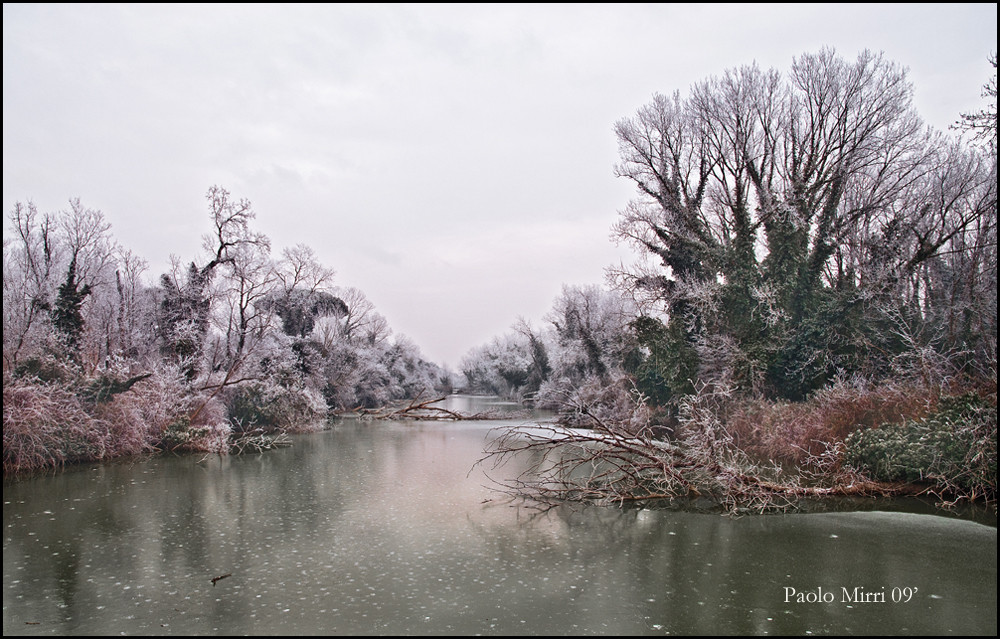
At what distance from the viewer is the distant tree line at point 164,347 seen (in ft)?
44.0

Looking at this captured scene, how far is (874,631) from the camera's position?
15.6ft

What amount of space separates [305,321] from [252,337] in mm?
4691

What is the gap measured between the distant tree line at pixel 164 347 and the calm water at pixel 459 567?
347 centimetres

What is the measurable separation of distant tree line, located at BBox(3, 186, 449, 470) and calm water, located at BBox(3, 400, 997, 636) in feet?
11.4

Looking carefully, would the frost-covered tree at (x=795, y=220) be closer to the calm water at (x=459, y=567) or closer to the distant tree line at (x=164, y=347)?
the calm water at (x=459, y=567)

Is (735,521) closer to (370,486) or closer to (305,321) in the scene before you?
(370,486)

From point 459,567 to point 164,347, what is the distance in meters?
21.3

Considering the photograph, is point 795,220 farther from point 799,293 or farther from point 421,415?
point 421,415

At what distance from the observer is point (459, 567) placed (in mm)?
6359

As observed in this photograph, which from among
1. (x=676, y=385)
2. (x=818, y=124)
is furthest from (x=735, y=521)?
(x=818, y=124)

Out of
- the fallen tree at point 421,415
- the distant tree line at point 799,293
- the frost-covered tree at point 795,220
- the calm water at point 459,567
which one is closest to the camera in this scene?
the calm water at point 459,567

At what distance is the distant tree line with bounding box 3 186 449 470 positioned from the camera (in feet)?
44.0

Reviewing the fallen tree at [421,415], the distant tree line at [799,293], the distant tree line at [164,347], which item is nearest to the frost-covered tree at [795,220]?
the distant tree line at [799,293]

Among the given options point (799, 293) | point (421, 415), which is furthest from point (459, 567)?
point (421, 415)
